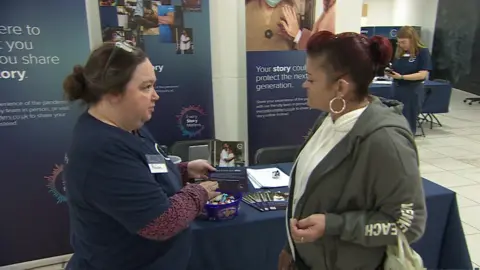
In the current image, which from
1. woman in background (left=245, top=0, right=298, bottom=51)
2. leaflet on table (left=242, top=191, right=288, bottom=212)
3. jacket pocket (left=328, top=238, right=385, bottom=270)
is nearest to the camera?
jacket pocket (left=328, top=238, right=385, bottom=270)

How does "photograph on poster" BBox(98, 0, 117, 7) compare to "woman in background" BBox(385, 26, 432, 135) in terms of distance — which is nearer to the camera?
"photograph on poster" BBox(98, 0, 117, 7)

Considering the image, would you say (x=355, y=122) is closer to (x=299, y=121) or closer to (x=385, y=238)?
(x=385, y=238)

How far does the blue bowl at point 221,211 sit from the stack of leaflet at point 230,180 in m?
0.07

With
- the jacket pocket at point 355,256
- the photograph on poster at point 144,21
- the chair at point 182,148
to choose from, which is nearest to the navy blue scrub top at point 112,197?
the jacket pocket at point 355,256

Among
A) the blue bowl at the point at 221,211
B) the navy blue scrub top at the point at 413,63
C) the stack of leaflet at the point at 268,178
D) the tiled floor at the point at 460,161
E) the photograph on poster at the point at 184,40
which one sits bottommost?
the tiled floor at the point at 460,161

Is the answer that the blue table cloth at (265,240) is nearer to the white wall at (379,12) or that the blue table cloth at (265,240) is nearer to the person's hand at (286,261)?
the person's hand at (286,261)

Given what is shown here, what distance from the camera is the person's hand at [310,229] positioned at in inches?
44.0

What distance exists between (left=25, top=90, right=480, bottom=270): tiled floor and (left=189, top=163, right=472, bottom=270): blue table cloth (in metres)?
0.96

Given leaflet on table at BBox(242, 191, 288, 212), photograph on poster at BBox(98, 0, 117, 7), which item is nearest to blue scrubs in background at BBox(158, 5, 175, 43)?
photograph on poster at BBox(98, 0, 117, 7)

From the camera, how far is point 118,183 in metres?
1.08

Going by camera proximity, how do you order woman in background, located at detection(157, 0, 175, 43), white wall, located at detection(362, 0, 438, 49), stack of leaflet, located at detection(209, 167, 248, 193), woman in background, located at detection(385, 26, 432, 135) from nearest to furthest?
1. stack of leaflet, located at detection(209, 167, 248, 193)
2. woman in background, located at detection(157, 0, 175, 43)
3. woman in background, located at detection(385, 26, 432, 135)
4. white wall, located at detection(362, 0, 438, 49)

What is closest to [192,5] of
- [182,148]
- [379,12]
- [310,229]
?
[182,148]

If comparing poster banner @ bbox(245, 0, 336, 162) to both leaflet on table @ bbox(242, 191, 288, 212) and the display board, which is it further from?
the display board

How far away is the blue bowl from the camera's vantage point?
1673 millimetres
